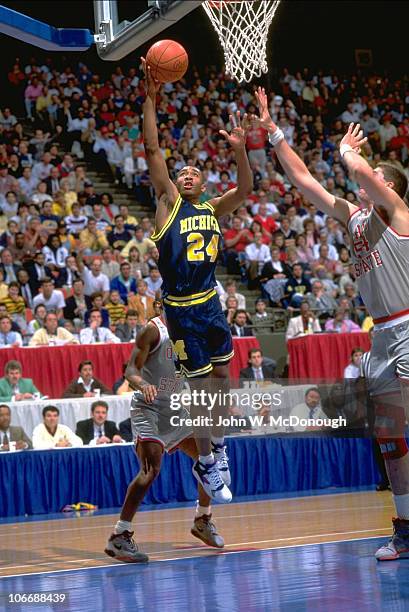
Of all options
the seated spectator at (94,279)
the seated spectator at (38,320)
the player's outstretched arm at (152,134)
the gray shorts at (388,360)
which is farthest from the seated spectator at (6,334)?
the gray shorts at (388,360)

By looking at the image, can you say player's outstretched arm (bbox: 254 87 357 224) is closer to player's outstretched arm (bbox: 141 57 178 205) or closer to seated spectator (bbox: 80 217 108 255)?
player's outstretched arm (bbox: 141 57 178 205)

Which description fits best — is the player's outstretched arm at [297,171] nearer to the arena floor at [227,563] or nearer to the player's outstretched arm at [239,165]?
the player's outstretched arm at [239,165]

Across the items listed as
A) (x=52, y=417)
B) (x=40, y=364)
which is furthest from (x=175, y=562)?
(x=40, y=364)

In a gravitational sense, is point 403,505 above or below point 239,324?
below

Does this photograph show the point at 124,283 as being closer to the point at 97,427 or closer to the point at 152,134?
the point at 97,427

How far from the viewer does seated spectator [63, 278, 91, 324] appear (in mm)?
15406

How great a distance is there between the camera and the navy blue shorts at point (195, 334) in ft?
25.2

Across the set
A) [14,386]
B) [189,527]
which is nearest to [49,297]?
[14,386]

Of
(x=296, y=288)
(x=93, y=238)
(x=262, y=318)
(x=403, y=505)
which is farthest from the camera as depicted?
(x=296, y=288)

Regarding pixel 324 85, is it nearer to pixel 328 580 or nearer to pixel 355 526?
pixel 355 526

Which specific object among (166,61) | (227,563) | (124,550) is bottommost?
(227,563)

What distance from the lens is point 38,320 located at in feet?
48.0

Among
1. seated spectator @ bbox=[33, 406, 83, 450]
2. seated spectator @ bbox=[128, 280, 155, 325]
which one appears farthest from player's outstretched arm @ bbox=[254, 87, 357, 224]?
seated spectator @ bbox=[128, 280, 155, 325]

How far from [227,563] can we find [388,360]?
2.03 m
